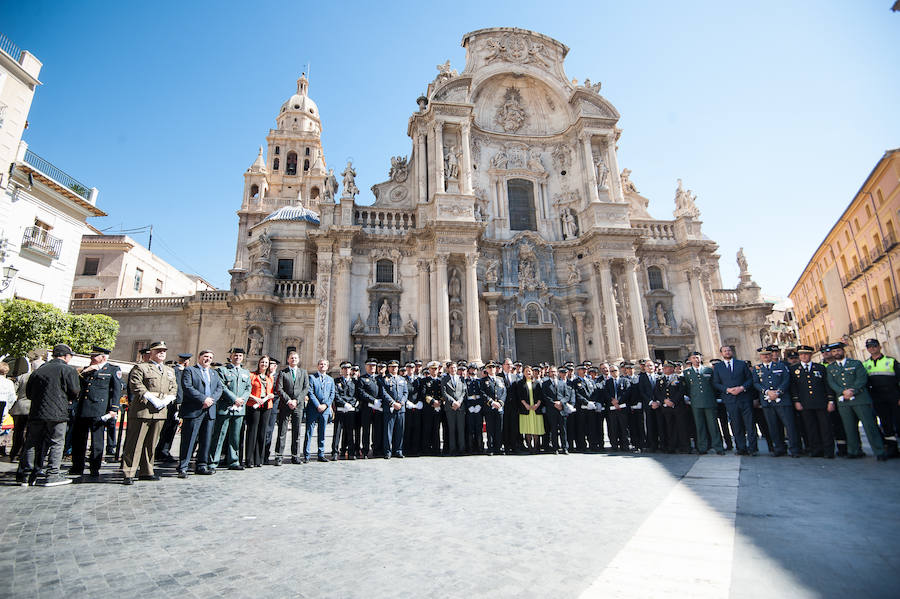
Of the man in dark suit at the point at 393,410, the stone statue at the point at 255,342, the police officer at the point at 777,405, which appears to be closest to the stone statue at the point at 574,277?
the police officer at the point at 777,405

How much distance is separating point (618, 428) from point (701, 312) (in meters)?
15.1

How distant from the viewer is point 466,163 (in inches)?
842

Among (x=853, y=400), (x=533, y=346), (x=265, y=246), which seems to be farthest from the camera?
(x=265, y=246)

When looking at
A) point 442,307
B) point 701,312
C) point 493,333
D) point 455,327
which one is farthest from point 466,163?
point 701,312

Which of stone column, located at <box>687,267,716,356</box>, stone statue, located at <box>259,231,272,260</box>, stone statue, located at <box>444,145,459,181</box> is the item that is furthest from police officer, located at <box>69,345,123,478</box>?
stone column, located at <box>687,267,716,356</box>

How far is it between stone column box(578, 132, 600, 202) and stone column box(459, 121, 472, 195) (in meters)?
6.04

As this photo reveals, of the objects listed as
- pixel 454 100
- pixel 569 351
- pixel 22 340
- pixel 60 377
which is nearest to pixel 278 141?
pixel 454 100

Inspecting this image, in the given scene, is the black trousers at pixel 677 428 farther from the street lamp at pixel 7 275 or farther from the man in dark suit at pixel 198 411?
the street lamp at pixel 7 275

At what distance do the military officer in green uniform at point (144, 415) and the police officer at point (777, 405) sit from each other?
9.92m

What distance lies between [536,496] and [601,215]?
61.8 ft

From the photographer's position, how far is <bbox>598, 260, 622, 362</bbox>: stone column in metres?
20.0

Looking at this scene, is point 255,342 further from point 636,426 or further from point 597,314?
point 636,426

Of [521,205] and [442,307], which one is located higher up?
[521,205]

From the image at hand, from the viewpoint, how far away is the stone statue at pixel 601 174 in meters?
22.8
